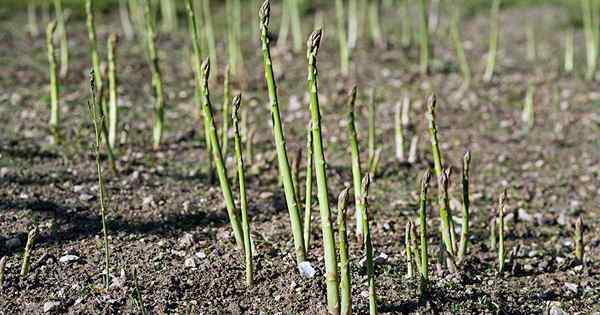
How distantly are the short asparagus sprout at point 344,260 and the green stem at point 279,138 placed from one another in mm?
377

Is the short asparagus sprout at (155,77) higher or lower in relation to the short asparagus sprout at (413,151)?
higher

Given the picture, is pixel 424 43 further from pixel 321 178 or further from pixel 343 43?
pixel 321 178

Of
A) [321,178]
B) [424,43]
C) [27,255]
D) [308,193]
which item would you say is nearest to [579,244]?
[308,193]

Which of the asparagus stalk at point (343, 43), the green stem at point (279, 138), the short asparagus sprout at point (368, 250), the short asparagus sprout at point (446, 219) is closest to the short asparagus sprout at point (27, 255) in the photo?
the green stem at point (279, 138)

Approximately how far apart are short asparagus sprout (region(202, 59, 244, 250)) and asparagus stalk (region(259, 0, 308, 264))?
251mm

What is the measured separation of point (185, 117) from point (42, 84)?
1.22 meters

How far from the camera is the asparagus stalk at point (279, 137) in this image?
103 inches

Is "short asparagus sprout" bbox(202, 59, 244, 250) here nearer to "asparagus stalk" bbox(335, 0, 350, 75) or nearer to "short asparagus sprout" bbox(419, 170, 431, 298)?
"short asparagus sprout" bbox(419, 170, 431, 298)

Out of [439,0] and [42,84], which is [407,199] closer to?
[42,84]

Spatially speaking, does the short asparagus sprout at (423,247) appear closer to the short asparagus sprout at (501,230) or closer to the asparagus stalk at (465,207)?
the asparagus stalk at (465,207)

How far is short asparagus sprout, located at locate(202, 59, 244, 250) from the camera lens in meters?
2.87

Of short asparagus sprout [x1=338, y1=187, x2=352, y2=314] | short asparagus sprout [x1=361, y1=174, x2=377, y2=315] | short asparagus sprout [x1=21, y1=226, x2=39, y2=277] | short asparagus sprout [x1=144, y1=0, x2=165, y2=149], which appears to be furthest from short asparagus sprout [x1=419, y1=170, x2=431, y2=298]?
short asparagus sprout [x1=144, y1=0, x2=165, y2=149]

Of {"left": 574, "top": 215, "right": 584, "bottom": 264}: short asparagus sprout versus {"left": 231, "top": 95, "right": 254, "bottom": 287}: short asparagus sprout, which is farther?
{"left": 574, "top": 215, "right": 584, "bottom": 264}: short asparagus sprout

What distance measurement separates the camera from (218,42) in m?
7.29
